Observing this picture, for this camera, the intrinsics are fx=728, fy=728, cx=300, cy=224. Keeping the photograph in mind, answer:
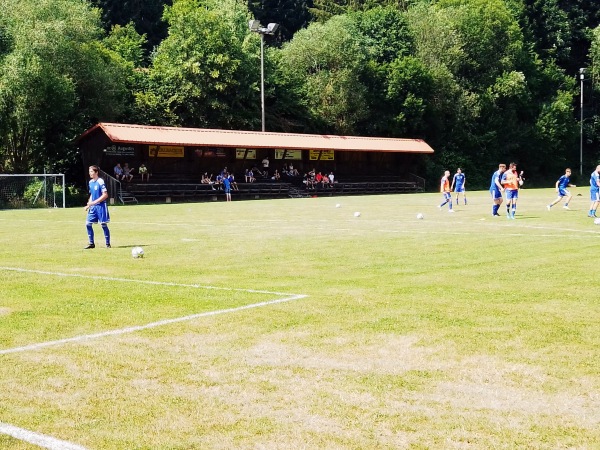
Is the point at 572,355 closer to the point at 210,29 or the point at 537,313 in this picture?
the point at 537,313

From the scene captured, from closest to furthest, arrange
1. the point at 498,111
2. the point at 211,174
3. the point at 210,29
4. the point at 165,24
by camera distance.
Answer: the point at 211,174
the point at 210,29
the point at 498,111
the point at 165,24

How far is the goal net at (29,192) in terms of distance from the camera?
131ft

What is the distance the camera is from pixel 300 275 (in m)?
12.2

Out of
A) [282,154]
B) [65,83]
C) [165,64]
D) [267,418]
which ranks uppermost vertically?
[165,64]

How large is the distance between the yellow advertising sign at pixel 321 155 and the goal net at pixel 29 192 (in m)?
20.2

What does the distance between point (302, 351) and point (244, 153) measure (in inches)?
→ 1766

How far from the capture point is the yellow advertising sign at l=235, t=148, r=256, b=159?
5097 cm

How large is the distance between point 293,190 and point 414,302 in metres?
42.5

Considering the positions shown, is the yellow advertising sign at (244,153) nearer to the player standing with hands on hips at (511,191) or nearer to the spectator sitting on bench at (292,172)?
the spectator sitting on bench at (292,172)

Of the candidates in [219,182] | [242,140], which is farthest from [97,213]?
[242,140]

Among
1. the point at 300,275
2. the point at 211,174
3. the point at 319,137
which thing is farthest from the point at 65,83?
the point at 300,275

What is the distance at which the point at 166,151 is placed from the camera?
47500 millimetres

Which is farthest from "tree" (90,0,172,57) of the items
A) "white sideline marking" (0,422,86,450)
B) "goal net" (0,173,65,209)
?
"white sideline marking" (0,422,86,450)

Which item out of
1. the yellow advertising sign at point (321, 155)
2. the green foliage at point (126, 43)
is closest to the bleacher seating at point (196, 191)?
the yellow advertising sign at point (321, 155)
